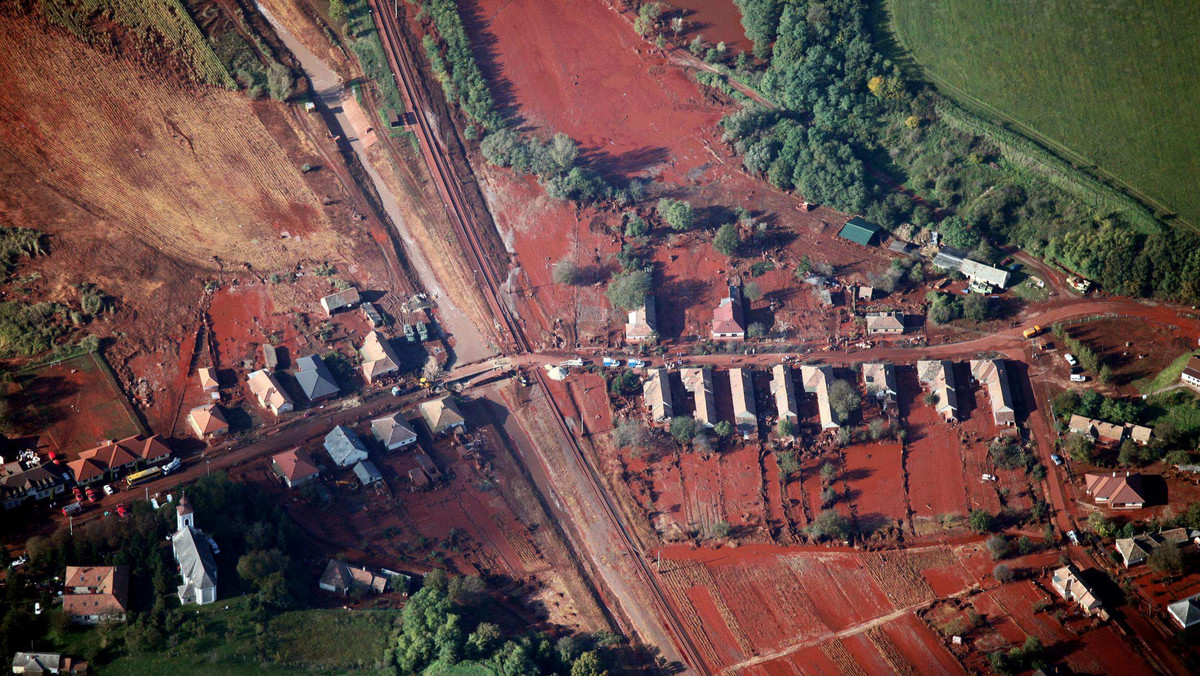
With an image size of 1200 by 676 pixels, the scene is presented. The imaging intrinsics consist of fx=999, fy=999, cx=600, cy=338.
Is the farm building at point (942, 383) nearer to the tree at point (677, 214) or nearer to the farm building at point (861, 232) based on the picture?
the farm building at point (861, 232)

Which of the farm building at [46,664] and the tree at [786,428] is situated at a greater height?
the farm building at [46,664]

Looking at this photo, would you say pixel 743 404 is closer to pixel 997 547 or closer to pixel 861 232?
pixel 997 547

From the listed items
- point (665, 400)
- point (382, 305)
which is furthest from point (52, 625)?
point (665, 400)

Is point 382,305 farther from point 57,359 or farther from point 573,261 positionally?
point 57,359

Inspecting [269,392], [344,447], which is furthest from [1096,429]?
[269,392]

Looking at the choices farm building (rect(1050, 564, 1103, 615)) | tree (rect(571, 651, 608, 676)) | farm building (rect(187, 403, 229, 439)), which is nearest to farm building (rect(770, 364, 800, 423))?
farm building (rect(1050, 564, 1103, 615))

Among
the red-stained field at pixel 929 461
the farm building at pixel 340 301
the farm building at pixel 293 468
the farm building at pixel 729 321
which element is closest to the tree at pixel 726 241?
the farm building at pixel 729 321

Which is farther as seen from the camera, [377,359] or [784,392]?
[377,359]
